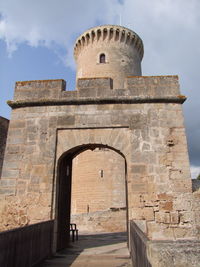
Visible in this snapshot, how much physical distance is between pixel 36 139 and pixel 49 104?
0.92 m

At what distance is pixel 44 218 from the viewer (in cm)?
A: 473

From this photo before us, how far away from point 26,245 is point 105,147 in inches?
106

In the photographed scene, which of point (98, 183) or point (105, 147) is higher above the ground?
point (105, 147)

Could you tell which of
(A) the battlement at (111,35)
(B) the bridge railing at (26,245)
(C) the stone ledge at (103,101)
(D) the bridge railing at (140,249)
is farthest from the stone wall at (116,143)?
(A) the battlement at (111,35)

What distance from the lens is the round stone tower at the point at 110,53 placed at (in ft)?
52.6

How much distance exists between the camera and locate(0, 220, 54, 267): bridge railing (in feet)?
9.18

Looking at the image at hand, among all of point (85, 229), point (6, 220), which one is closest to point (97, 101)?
point (6, 220)

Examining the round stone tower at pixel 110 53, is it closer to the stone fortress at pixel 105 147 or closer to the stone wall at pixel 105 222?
the stone wall at pixel 105 222

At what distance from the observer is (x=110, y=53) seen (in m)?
16.5

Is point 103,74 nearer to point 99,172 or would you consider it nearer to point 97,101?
point 99,172

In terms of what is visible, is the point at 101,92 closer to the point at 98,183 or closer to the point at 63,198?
the point at 63,198

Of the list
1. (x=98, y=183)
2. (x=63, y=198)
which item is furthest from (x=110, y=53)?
(x=63, y=198)

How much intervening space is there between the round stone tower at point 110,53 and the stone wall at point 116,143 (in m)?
10.7

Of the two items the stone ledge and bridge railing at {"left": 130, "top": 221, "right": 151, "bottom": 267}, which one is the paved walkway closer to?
bridge railing at {"left": 130, "top": 221, "right": 151, "bottom": 267}
